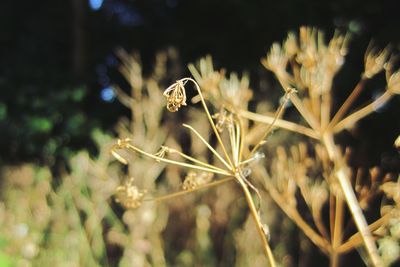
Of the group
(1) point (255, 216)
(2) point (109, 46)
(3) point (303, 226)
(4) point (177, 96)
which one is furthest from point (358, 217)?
(2) point (109, 46)

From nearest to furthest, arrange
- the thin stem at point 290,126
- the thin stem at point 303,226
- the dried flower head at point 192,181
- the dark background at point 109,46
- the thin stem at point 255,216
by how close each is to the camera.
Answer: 1. the thin stem at point 255,216
2. the dried flower head at point 192,181
3. the thin stem at point 303,226
4. the thin stem at point 290,126
5. the dark background at point 109,46

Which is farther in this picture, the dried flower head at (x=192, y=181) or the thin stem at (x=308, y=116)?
the thin stem at (x=308, y=116)

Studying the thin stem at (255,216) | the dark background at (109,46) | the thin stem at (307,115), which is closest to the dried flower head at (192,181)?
the thin stem at (255,216)

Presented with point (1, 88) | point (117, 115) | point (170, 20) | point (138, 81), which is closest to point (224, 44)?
point (170, 20)

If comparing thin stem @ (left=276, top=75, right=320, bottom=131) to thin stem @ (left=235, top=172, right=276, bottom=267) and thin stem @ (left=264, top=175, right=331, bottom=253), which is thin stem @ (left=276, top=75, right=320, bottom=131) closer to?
thin stem @ (left=264, top=175, right=331, bottom=253)

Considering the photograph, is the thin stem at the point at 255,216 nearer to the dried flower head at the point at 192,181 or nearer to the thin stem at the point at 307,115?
the dried flower head at the point at 192,181

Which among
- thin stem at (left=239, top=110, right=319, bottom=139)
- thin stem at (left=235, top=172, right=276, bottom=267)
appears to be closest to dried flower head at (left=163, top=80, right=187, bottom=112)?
thin stem at (left=235, top=172, right=276, bottom=267)

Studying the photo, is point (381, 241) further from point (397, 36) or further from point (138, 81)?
point (397, 36)

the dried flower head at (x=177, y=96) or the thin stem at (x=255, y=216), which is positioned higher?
the dried flower head at (x=177, y=96)

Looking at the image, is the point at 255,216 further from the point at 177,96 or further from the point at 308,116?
the point at 308,116
